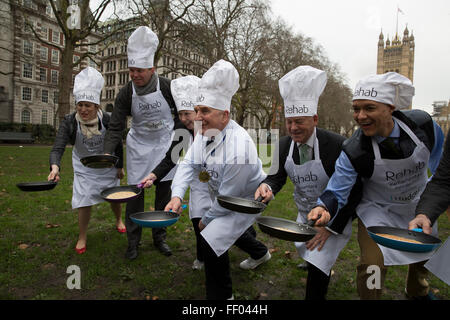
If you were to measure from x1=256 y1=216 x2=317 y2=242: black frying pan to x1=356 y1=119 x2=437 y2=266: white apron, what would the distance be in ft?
2.16

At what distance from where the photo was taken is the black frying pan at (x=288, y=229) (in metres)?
2.12

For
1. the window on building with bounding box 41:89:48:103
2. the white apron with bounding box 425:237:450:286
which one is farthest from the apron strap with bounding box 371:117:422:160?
the window on building with bounding box 41:89:48:103

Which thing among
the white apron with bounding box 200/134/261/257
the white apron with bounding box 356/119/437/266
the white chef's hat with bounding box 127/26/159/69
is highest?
the white chef's hat with bounding box 127/26/159/69

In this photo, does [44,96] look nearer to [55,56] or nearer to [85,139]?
[55,56]

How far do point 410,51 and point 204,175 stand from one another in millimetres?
126022

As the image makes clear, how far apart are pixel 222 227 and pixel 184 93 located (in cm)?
192

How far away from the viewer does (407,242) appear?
185cm

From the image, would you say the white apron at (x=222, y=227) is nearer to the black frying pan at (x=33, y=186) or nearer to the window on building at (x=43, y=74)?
the black frying pan at (x=33, y=186)

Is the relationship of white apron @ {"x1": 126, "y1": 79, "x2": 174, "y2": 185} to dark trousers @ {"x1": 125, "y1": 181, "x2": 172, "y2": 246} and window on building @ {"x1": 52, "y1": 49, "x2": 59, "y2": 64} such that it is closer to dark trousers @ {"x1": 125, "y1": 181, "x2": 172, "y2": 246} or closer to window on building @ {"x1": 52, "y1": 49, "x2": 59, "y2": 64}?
dark trousers @ {"x1": 125, "y1": 181, "x2": 172, "y2": 246}

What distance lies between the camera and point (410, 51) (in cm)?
10544

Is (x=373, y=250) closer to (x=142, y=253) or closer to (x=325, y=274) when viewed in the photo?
(x=325, y=274)

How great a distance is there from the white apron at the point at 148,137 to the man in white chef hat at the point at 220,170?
112cm

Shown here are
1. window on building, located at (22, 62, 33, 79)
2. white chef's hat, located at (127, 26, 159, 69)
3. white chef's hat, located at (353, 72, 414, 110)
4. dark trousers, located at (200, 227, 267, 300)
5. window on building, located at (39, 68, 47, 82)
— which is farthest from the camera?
window on building, located at (39, 68, 47, 82)

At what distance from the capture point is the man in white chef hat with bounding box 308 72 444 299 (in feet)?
8.08
